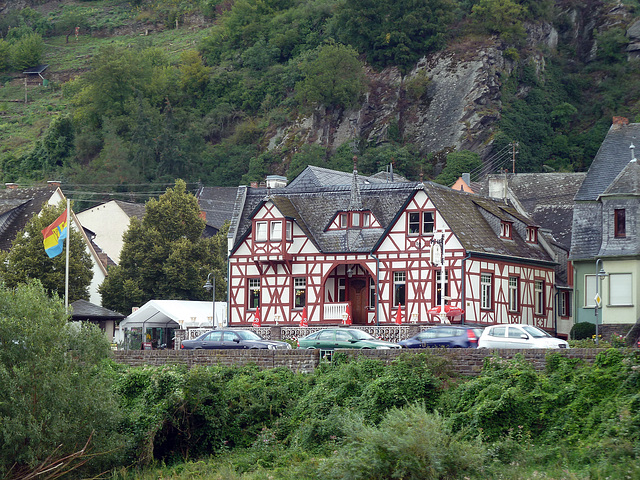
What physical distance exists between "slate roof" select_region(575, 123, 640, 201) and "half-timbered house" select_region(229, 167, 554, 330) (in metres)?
3.84

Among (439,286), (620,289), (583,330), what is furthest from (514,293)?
(620,289)

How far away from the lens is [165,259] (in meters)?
69.4

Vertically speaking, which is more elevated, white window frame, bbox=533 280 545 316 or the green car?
white window frame, bbox=533 280 545 316

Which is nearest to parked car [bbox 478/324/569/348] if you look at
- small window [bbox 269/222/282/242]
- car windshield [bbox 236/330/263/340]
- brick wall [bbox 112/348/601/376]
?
brick wall [bbox 112/348/601/376]

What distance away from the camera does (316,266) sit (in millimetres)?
57688

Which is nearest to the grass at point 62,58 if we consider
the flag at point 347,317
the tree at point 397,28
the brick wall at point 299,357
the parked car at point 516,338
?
the tree at point 397,28

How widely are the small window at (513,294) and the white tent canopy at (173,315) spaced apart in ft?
49.1

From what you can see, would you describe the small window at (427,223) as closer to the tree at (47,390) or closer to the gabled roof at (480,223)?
the gabled roof at (480,223)

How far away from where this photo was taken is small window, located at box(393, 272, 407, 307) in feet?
184

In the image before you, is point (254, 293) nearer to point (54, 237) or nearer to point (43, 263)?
point (54, 237)

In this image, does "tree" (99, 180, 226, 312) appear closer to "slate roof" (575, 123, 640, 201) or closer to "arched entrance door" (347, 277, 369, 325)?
"arched entrance door" (347, 277, 369, 325)

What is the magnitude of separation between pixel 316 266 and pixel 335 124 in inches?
2111

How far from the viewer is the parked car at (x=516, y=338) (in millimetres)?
37125

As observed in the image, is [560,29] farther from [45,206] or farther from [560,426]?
[560,426]
